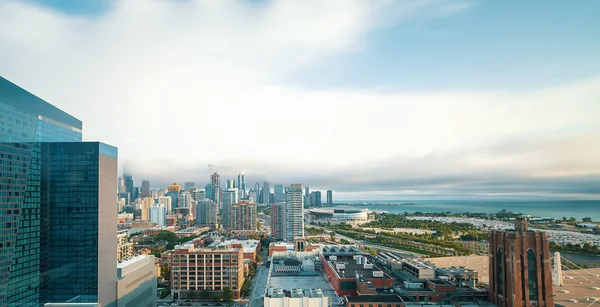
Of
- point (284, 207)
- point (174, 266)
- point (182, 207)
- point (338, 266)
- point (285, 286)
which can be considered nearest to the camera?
point (285, 286)

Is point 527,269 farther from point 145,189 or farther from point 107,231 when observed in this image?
point 145,189

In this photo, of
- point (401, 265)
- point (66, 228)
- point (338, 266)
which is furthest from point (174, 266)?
point (401, 265)

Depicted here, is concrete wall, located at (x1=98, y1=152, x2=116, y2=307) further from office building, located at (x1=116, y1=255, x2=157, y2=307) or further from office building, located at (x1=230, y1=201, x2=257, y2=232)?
office building, located at (x1=230, y1=201, x2=257, y2=232)

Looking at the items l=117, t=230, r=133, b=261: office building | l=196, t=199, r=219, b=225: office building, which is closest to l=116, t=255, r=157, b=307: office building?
l=117, t=230, r=133, b=261: office building

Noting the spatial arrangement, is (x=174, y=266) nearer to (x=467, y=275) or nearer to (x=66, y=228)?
(x=66, y=228)

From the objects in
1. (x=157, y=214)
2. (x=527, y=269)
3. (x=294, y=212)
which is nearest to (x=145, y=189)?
(x=157, y=214)

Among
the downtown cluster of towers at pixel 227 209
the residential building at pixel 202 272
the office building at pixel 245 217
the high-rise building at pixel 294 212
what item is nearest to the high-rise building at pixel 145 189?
the downtown cluster of towers at pixel 227 209

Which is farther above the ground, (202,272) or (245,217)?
(202,272)
